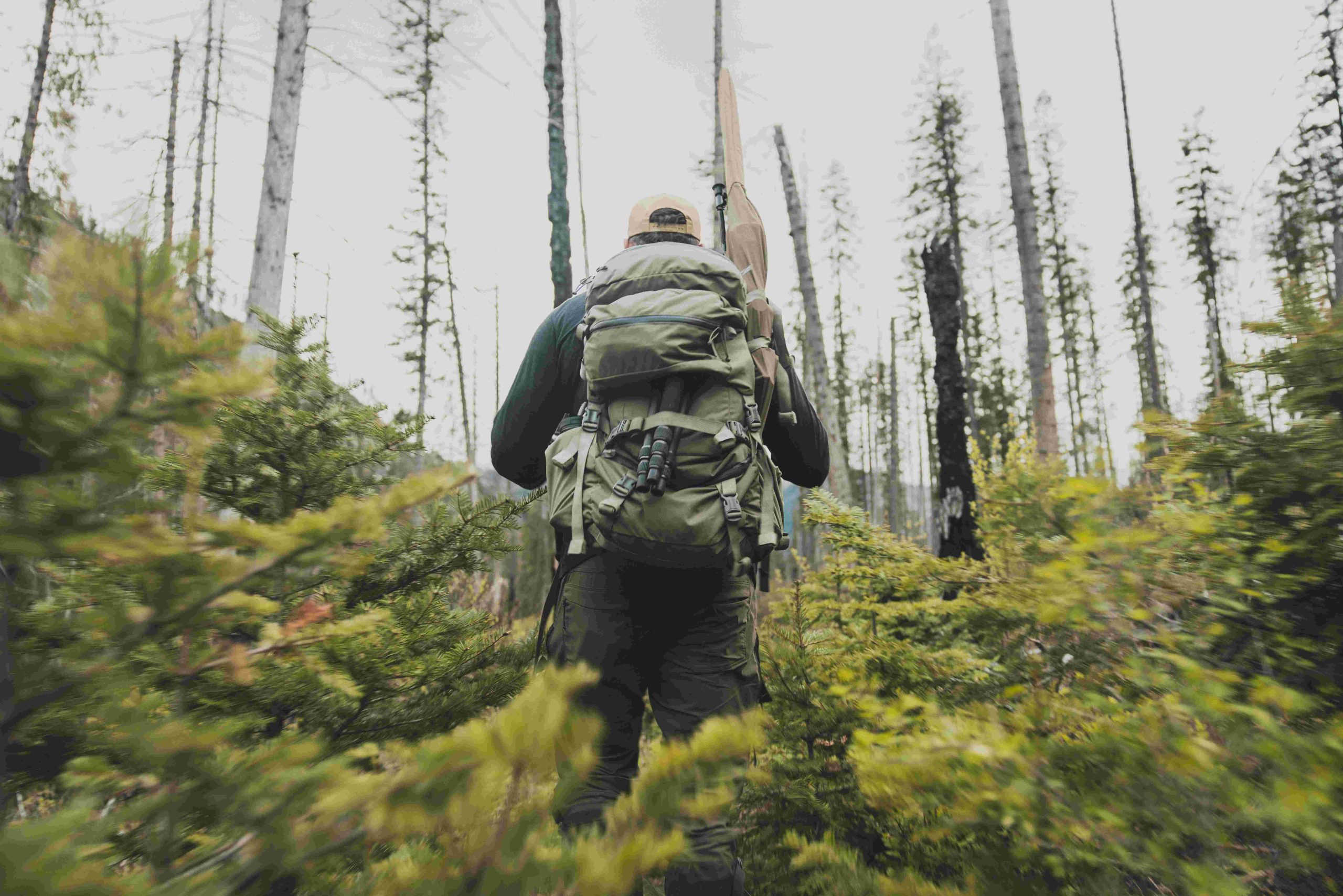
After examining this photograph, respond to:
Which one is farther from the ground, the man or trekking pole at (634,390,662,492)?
trekking pole at (634,390,662,492)

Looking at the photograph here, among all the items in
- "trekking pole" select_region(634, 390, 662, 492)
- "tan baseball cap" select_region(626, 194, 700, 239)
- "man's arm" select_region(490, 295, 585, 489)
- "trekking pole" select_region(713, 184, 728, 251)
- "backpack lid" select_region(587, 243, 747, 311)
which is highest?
"trekking pole" select_region(713, 184, 728, 251)

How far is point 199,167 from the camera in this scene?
5.72 meters

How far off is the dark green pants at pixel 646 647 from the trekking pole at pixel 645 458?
0.27 m

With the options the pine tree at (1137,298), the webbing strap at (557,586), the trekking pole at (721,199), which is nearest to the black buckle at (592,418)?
the webbing strap at (557,586)

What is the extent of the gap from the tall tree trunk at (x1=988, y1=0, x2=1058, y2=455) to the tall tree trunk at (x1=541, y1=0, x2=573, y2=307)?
5874mm

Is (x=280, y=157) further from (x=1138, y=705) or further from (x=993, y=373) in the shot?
(x=993, y=373)

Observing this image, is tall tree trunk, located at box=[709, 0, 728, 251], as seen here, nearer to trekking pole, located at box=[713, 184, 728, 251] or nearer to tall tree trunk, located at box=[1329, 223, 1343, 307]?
trekking pole, located at box=[713, 184, 728, 251]

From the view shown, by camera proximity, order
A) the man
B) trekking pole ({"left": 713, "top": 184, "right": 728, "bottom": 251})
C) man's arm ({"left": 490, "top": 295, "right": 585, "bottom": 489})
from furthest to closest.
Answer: trekking pole ({"left": 713, "top": 184, "right": 728, "bottom": 251}) < man's arm ({"left": 490, "top": 295, "right": 585, "bottom": 489}) < the man

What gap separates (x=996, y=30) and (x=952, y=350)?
475 cm

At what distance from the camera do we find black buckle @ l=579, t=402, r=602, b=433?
1915 mm

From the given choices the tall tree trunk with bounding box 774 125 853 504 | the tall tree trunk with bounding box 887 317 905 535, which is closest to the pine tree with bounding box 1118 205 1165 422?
the tall tree trunk with bounding box 887 317 905 535

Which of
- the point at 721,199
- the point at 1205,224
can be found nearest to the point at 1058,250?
the point at 1205,224

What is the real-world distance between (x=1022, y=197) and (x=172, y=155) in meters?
10.5

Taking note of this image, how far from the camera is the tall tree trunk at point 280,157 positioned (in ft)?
18.0
